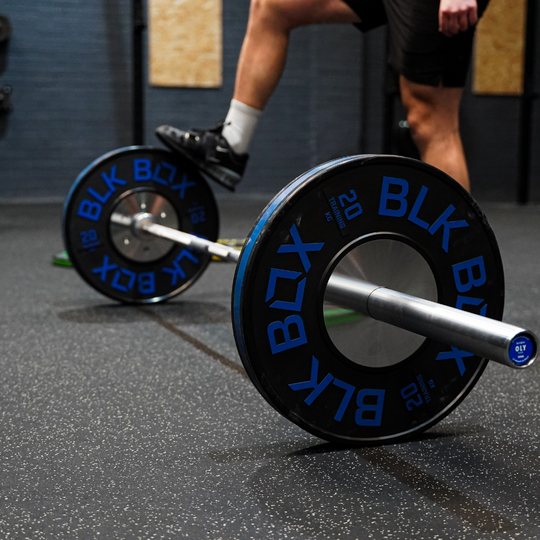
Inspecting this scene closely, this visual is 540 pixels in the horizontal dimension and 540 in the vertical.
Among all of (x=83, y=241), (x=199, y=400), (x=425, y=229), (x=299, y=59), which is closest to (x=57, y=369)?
(x=199, y=400)

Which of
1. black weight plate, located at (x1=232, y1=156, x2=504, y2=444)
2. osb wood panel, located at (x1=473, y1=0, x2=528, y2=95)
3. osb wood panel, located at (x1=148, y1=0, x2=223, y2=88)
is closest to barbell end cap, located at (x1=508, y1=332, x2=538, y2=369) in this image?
black weight plate, located at (x1=232, y1=156, x2=504, y2=444)

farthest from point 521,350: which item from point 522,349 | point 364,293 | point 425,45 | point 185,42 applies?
point 185,42

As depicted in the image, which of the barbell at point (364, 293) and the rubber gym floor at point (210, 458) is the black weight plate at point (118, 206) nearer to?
the rubber gym floor at point (210, 458)

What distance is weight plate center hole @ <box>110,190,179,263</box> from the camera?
171 centimetres

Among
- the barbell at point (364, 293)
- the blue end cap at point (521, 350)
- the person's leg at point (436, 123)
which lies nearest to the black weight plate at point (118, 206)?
the person's leg at point (436, 123)

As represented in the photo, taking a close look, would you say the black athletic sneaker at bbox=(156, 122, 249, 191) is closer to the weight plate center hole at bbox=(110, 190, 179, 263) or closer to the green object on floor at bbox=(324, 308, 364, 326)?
the weight plate center hole at bbox=(110, 190, 179, 263)

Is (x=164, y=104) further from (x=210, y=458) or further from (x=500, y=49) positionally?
(x=210, y=458)

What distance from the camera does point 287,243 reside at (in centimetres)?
81

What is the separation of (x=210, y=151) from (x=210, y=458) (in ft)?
3.00

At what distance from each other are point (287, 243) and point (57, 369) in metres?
0.61

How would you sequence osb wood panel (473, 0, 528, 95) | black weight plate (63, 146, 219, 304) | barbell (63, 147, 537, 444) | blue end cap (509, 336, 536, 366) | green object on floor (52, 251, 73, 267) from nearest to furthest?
blue end cap (509, 336, 536, 366), barbell (63, 147, 537, 444), black weight plate (63, 146, 219, 304), green object on floor (52, 251, 73, 267), osb wood panel (473, 0, 528, 95)

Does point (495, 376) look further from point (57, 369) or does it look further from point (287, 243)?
point (57, 369)

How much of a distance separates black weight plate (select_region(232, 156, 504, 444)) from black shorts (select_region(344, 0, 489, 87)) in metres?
0.53

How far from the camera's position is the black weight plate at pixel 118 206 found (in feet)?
5.58
